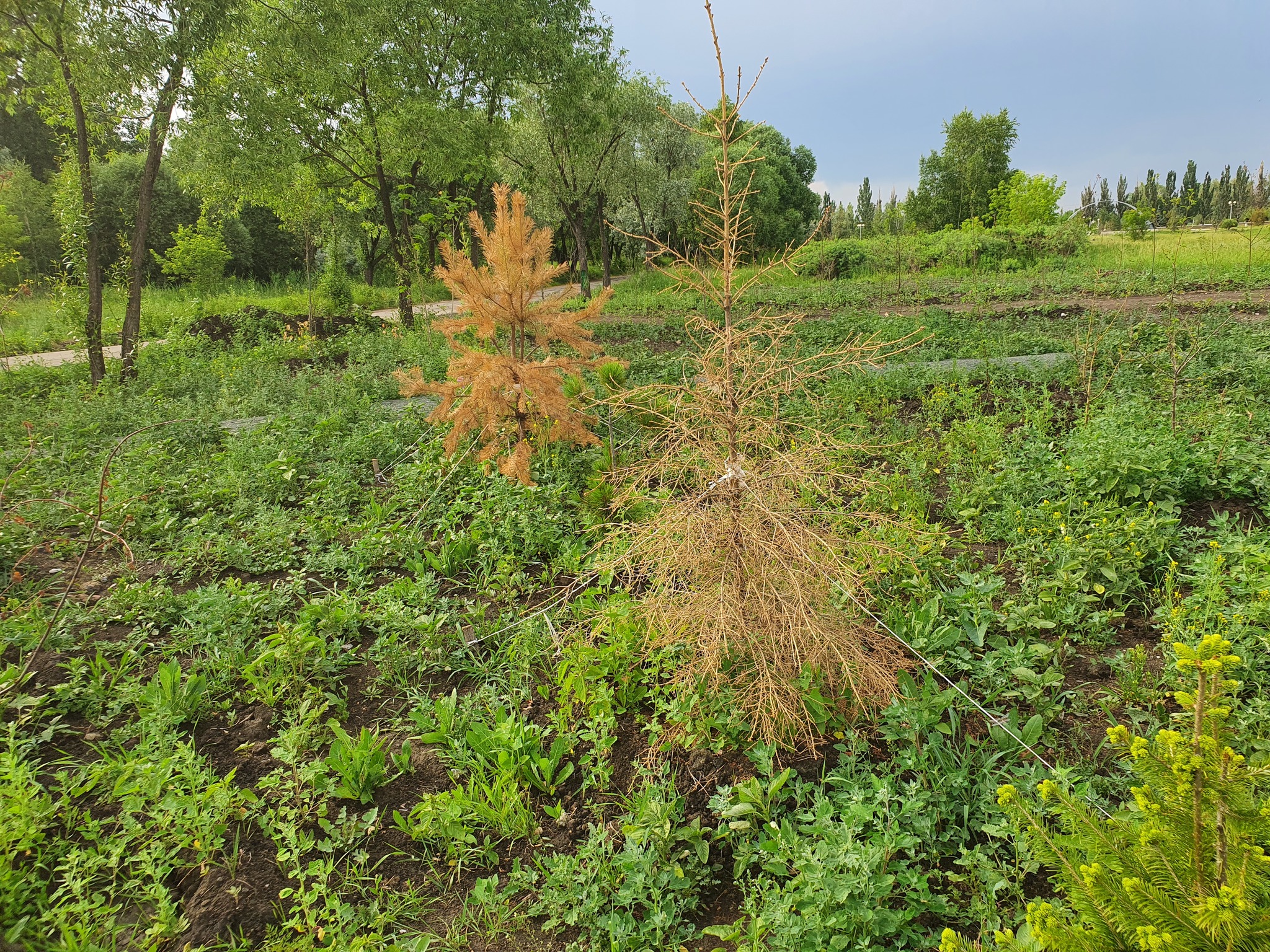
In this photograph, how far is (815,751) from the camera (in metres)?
2.24

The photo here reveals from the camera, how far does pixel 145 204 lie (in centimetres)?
873

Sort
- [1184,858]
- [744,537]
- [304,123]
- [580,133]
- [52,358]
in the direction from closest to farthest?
[1184,858], [744,537], [304,123], [52,358], [580,133]

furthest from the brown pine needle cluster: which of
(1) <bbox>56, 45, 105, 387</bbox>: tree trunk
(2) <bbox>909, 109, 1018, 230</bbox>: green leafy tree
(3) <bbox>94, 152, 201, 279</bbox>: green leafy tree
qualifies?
(2) <bbox>909, 109, 1018, 230</bbox>: green leafy tree

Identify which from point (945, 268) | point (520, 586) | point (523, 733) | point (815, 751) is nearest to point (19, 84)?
point (520, 586)

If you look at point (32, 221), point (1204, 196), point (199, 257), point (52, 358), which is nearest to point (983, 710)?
point (52, 358)

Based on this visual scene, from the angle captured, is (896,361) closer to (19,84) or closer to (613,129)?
(19,84)

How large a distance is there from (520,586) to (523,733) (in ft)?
4.09

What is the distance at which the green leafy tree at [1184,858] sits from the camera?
1.04 metres

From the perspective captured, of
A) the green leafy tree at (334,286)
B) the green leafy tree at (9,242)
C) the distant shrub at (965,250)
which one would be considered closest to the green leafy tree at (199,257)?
the green leafy tree at (334,286)

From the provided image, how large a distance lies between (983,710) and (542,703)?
1.78 m

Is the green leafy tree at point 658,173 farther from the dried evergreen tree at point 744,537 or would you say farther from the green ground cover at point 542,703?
the dried evergreen tree at point 744,537

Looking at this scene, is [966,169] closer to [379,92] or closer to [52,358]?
[379,92]

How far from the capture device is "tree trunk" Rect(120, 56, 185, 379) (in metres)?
8.45

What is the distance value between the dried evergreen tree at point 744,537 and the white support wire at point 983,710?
6.1 inches
